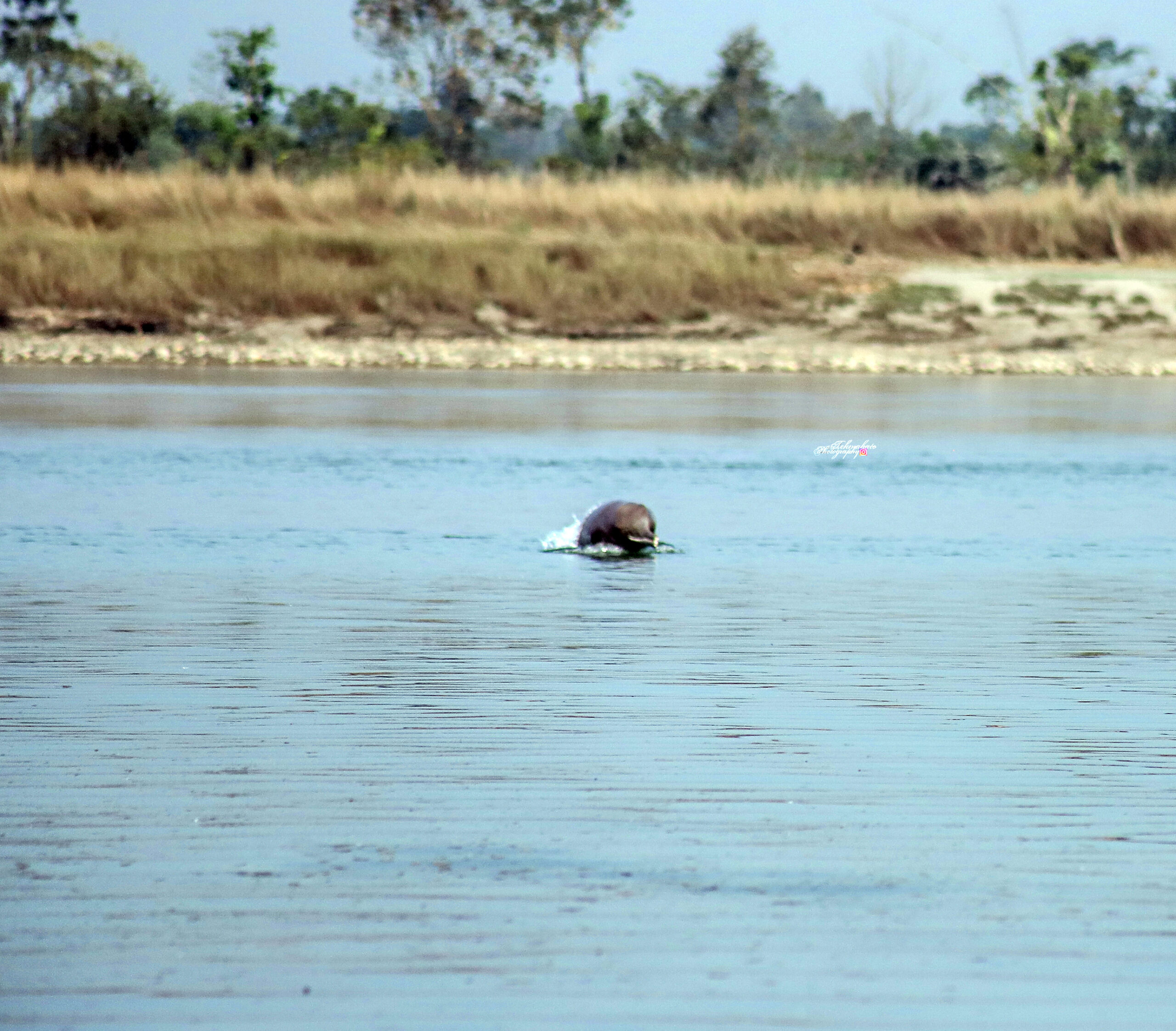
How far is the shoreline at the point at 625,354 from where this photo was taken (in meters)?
27.2

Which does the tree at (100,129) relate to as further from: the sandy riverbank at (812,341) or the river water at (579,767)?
the river water at (579,767)

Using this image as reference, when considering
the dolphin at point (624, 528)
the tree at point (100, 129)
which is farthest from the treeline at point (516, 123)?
the dolphin at point (624, 528)

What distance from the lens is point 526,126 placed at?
56.3 m

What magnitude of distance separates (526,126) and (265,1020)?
53923mm

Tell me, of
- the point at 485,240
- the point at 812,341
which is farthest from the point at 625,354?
the point at 485,240

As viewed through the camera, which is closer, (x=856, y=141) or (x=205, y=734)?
(x=205, y=734)

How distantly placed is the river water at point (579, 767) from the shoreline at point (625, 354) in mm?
14338

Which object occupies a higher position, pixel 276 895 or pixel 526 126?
pixel 526 126

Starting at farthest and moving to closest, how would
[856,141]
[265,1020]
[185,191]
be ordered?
[856,141] → [185,191] → [265,1020]

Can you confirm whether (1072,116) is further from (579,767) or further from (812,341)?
(579,767)

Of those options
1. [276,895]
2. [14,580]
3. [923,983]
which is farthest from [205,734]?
[14,580]

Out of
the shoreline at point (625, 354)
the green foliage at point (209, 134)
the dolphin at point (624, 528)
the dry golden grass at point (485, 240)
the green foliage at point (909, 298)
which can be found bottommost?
the shoreline at point (625, 354)

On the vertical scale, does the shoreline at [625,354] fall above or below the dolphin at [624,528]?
below

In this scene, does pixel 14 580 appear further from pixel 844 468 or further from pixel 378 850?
pixel 844 468
